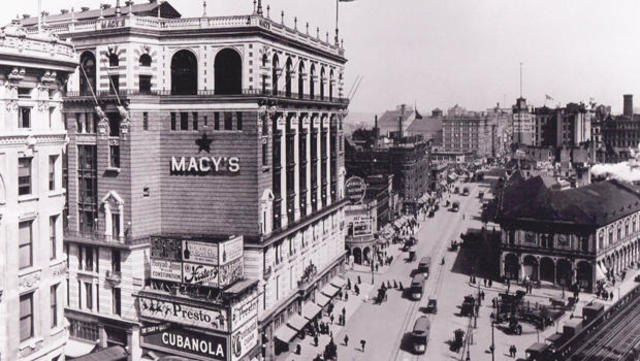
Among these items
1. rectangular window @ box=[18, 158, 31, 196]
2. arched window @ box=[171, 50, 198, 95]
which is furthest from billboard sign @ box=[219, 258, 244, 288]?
rectangular window @ box=[18, 158, 31, 196]

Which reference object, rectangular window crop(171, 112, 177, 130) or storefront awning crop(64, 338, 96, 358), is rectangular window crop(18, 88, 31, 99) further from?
storefront awning crop(64, 338, 96, 358)

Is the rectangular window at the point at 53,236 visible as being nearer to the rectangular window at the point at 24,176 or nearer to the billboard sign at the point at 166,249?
the rectangular window at the point at 24,176

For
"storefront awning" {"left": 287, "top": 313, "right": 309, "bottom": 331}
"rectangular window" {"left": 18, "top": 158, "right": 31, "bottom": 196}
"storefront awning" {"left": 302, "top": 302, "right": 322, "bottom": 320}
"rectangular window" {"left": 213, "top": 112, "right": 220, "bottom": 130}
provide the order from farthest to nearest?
1. "storefront awning" {"left": 302, "top": 302, "right": 322, "bottom": 320}
2. "storefront awning" {"left": 287, "top": 313, "right": 309, "bottom": 331}
3. "rectangular window" {"left": 213, "top": 112, "right": 220, "bottom": 130}
4. "rectangular window" {"left": 18, "top": 158, "right": 31, "bottom": 196}

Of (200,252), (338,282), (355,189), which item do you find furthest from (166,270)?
(355,189)

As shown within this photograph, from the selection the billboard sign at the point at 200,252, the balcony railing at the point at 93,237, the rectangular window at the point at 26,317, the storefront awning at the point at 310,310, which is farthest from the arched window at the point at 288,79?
the rectangular window at the point at 26,317

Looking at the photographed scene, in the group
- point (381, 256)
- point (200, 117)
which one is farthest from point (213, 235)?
point (381, 256)

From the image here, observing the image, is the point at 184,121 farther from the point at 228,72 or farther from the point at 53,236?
the point at 53,236
